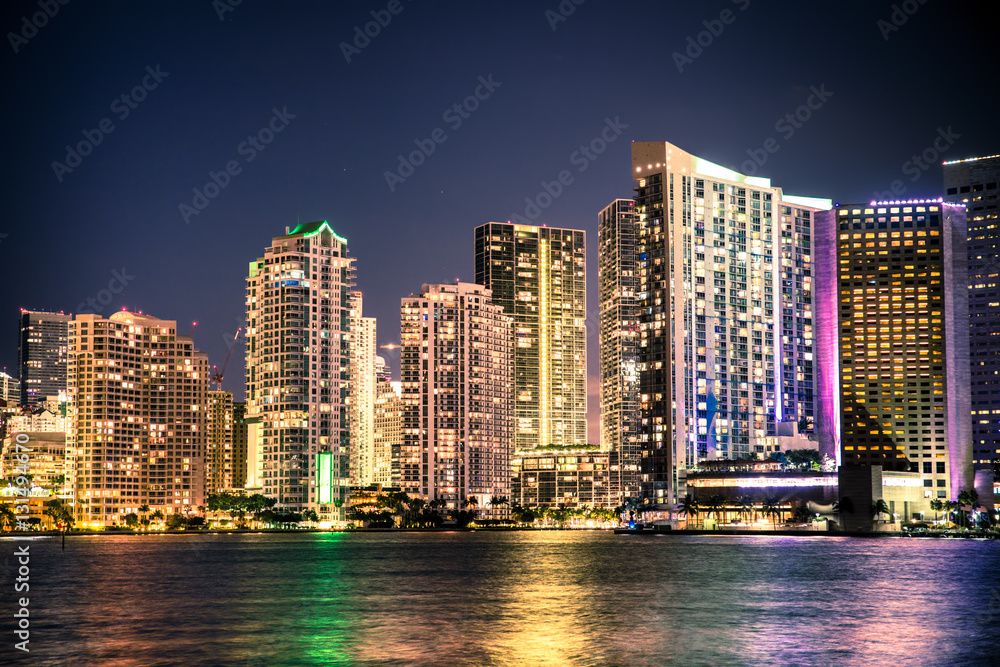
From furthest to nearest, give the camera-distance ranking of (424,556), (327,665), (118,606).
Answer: (424,556) → (118,606) → (327,665)

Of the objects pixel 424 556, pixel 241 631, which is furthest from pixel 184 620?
pixel 424 556

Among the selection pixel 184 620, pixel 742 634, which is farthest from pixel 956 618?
pixel 184 620

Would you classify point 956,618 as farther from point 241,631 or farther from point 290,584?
point 290,584

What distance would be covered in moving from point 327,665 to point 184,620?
80.6 ft

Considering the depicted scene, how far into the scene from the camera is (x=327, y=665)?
5812cm

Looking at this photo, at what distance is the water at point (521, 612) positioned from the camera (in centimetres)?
6212

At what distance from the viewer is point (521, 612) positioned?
8350 cm

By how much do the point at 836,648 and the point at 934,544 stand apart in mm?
147527

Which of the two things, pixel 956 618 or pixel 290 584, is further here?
pixel 290 584

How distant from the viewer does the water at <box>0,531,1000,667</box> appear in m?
62.1

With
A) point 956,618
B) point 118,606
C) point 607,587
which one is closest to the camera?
point 956,618

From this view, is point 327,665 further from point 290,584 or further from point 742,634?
point 290,584

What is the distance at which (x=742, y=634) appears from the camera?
2761 inches

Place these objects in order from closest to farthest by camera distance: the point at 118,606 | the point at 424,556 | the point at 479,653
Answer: the point at 479,653 < the point at 118,606 < the point at 424,556
